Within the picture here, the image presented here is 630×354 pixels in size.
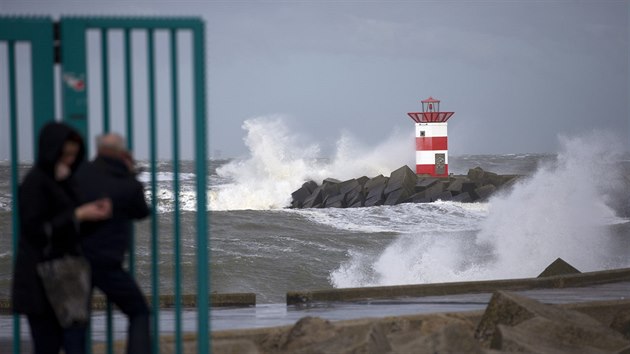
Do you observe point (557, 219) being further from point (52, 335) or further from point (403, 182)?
point (52, 335)

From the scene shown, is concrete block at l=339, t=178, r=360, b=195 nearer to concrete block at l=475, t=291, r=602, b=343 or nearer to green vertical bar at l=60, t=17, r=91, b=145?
concrete block at l=475, t=291, r=602, b=343

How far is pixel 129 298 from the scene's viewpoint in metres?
4.87

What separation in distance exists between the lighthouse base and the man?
35.1 m

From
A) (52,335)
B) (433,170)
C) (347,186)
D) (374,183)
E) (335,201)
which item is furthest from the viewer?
(347,186)

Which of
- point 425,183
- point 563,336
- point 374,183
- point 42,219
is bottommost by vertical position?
point 374,183

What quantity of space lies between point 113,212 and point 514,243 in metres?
18.9

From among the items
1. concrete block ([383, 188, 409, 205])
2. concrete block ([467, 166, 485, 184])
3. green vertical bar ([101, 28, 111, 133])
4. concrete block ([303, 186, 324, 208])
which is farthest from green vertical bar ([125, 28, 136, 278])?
concrete block ([303, 186, 324, 208])

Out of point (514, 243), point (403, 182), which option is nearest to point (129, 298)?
point (514, 243)

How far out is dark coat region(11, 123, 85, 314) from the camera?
4551 millimetres

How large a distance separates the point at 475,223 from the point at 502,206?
91 cm

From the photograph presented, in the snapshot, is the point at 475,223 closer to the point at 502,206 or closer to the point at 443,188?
the point at 502,206

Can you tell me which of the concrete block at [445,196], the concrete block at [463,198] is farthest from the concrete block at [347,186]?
the concrete block at [463,198]

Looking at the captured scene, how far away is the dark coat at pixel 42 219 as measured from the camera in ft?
14.9

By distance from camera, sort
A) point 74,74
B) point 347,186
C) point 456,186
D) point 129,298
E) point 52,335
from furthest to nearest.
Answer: point 347,186 < point 456,186 < point 74,74 < point 129,298 < point 52,335
